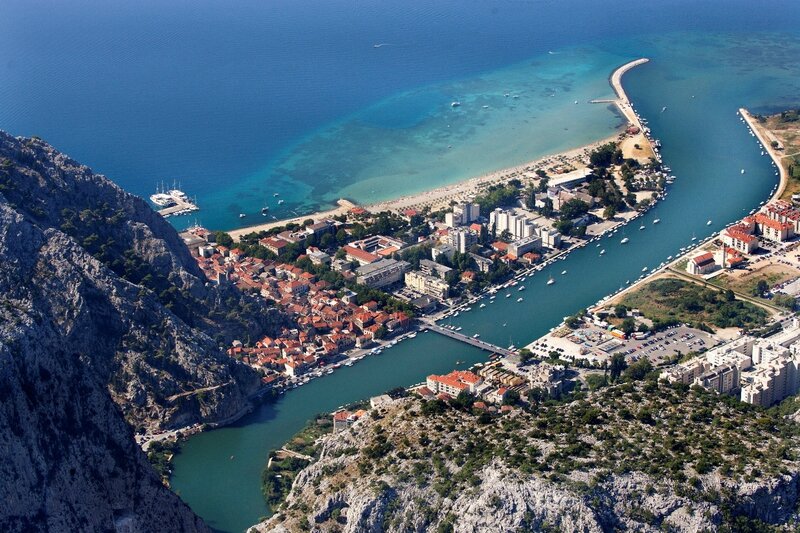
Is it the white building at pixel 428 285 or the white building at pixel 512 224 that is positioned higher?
the white building at pixel 512 224

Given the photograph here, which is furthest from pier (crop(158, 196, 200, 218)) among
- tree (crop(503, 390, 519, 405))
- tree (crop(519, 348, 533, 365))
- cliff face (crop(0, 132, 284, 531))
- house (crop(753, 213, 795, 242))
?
house (crop(753, 213, 795, 242))

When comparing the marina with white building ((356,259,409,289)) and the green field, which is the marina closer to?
white building ((356,259,409,289))

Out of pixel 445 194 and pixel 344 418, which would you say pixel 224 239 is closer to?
pixel 445 194

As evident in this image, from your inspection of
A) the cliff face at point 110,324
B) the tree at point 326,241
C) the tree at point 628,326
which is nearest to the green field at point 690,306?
the tree at point 628,326

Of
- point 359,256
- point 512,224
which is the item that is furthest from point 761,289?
point 359,256

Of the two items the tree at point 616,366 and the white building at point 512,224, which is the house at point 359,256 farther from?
the tree at point 616,366

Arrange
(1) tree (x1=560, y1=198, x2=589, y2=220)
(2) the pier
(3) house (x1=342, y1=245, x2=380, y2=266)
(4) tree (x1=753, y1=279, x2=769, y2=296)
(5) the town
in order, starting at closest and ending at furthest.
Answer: (5) the town → (4) tree (x1=753, y1=279, x2=769, y2=296) → (3) house (x1=342, y1=245, x2=380, y2=266) → (1) tree (x1=560, y1=198, x2=589, y2=220) → (2) the pier
